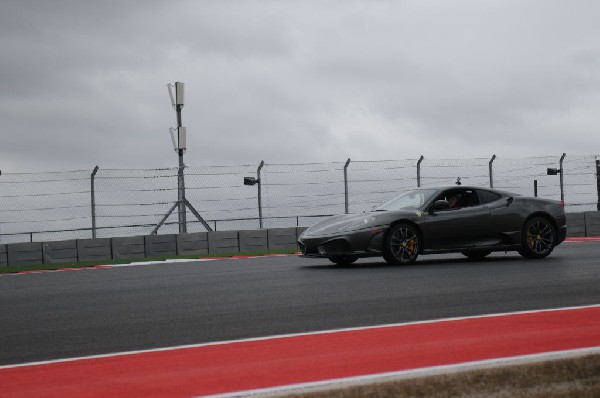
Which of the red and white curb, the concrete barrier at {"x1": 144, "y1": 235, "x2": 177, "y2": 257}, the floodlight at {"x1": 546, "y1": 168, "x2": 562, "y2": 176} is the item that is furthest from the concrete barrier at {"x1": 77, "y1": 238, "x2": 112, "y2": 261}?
the red and white curb

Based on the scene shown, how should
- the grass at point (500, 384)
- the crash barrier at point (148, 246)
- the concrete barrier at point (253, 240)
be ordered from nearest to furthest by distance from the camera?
the grass at point (500, 384), the crash barrier at point (148, 246), the concrete barrier at point (253, 240)

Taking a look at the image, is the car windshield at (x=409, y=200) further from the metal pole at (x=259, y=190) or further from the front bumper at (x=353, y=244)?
the metal pole at (x=259, y=190)

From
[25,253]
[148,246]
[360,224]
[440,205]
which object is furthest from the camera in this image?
[148,246]

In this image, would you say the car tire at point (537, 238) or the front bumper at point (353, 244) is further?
the car tire at point (537, 238)

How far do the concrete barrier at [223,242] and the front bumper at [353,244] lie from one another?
→ 8007mm

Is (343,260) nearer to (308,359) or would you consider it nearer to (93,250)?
(93,250)

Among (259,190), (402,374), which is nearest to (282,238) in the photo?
(259,190)

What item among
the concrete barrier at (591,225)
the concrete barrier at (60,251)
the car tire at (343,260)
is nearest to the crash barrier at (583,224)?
the concrete barrier at (591,225)

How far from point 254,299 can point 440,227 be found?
15.2 feet

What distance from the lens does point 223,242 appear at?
2044 centimetres

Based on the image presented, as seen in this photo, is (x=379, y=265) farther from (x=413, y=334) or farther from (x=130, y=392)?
(x=130, y=392)

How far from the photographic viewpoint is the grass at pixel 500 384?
4.45m

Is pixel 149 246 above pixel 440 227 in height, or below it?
below

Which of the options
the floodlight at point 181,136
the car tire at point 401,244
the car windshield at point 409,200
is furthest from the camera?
the floodlight at point 181,136
